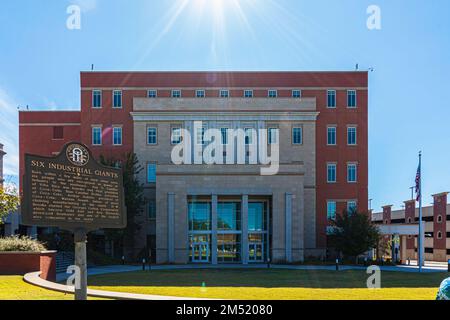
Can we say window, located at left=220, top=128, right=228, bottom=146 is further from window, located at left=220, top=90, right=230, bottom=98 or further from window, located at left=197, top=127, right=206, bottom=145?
window, located at left=220, top=90, right=230, bottom=98

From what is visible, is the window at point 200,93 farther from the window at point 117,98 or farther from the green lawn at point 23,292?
the green lawn at point 23,292

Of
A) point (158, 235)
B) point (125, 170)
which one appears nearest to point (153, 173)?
point (125, 170)

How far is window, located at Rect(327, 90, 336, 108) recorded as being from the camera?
178 ft

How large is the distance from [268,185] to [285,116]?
29.2ft

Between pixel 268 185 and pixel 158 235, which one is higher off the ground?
pixel 268 185

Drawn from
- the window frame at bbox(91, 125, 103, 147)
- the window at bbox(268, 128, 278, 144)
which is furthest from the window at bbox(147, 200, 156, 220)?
the window at bbox(268, 128, 278, 144)

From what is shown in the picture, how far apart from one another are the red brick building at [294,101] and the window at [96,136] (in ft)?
0.49

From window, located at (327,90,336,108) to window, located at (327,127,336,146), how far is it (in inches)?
98.6

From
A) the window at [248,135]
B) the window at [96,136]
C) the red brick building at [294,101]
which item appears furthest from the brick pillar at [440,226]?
the window at [96,136]

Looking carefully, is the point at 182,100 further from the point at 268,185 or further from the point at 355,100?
the point at 355,100

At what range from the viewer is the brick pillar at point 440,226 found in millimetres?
67438

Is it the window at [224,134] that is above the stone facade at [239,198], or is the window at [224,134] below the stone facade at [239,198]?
above

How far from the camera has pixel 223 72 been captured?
5575 cm

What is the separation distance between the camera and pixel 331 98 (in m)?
54.4
